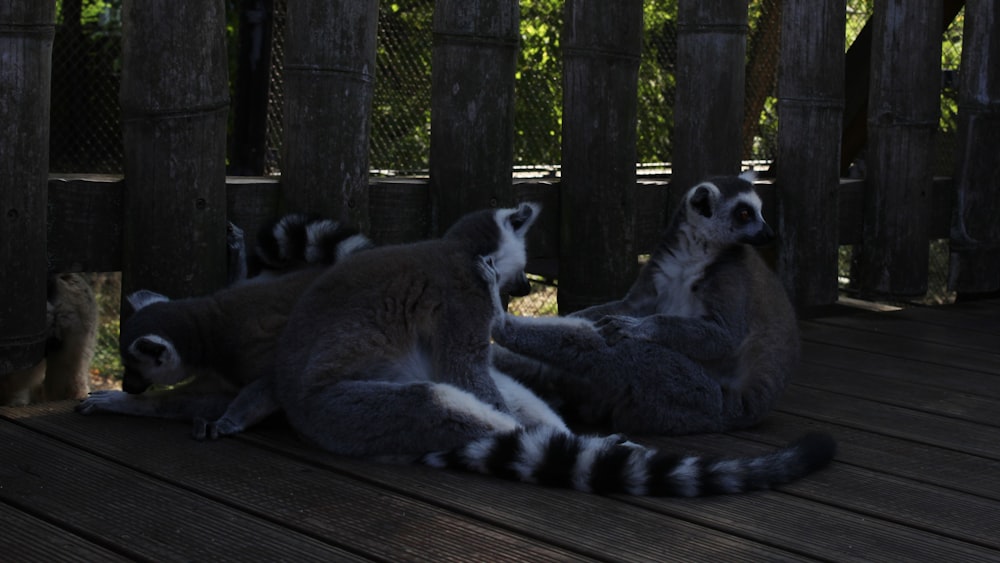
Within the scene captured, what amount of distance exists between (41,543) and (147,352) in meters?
0.98

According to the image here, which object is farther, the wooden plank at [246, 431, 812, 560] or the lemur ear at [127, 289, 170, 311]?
the lemur ear at [127, 289, 170, 311]

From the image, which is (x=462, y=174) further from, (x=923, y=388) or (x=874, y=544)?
(x=874, y=544)

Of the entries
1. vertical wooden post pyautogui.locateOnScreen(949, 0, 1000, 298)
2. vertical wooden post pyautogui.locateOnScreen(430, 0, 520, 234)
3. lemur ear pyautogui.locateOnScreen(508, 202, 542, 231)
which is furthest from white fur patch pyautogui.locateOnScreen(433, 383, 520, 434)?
vertical wooden post pyautogui.locateOnScreen(949, 0, 1000, 298)

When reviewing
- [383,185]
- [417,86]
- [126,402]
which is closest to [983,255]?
[417,86]

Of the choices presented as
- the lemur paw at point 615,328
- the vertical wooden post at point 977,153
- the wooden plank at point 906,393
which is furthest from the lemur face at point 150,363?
the vertical wooden post at point 977,153

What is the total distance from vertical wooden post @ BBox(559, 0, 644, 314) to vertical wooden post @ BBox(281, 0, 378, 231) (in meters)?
0.93

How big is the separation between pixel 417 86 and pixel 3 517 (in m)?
3.82

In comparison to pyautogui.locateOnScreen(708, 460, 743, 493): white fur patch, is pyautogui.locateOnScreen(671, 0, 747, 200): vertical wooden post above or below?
above

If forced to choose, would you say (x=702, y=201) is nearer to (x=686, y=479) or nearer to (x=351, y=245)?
(x=351, y=245)

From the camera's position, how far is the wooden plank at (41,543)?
8.08 feet

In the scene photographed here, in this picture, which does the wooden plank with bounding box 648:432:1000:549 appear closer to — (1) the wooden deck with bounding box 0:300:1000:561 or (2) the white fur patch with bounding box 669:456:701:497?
(1) the wooden deck with bounding box 0:300:1000:561

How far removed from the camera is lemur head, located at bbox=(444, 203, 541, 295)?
145 inches

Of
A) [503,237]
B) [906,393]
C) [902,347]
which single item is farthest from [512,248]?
[902,347]

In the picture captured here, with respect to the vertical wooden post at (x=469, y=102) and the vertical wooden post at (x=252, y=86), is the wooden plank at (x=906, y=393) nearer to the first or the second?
the vertical wooden post at (x=469, y=102)
